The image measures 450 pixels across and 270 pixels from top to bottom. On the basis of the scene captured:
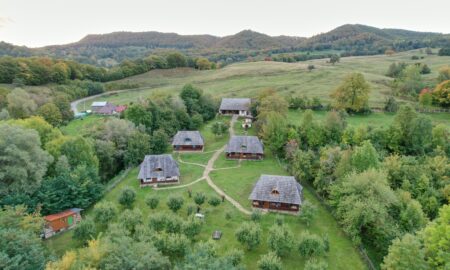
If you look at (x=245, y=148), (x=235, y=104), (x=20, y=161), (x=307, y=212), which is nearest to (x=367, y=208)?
(x=307, y=212)

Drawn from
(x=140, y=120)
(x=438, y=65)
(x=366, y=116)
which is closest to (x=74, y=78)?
(x=140, y=120)

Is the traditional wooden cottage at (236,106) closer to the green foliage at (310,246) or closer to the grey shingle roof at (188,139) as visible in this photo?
the grey shingle roof at (188,139)

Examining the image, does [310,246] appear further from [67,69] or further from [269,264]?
[67,69]

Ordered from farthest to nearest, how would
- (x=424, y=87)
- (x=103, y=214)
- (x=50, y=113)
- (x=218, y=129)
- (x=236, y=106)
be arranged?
(x=424, y=87), (x=236, y=106), (x=50, y=113), (x=218, y=129), (x=103, y=214)

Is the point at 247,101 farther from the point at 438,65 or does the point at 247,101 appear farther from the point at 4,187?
the point at 438,65

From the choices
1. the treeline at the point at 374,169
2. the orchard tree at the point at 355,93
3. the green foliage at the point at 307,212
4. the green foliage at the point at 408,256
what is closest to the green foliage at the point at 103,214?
the green foliage at the point at 307,212

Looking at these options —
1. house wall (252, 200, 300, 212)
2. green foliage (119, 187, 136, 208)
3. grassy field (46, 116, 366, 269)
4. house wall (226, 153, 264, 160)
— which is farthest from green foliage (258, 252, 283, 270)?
house wall (226, 153, 264, 160)
